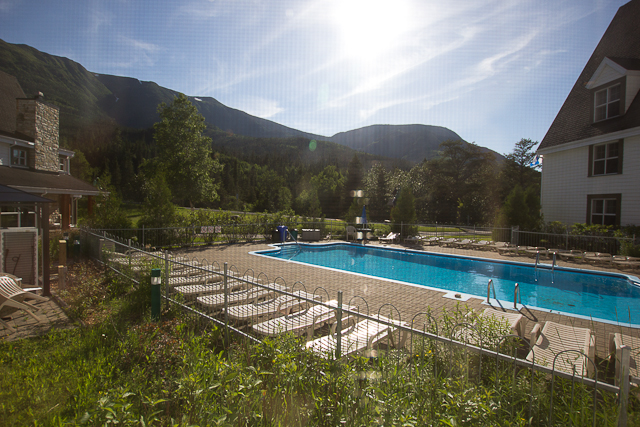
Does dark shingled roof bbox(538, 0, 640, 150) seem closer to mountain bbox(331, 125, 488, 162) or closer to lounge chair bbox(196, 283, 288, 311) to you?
lounge chair bbox(196, 283, 288, 311)

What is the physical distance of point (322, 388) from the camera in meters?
2.75

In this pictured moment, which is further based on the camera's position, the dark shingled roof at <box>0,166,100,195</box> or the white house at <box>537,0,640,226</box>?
the white house at <box>537,0,640,226</box>

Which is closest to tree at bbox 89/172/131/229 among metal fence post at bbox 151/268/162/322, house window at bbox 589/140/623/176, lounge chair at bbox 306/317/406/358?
metal fence post at bbox 151/268/162/322

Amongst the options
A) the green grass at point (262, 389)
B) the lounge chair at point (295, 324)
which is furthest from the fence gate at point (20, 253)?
the lounge chair at point (295, 324)

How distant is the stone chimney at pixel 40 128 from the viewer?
14.6 meters

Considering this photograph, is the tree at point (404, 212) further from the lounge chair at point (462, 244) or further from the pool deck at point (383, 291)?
the pool deck at point (383, 291)

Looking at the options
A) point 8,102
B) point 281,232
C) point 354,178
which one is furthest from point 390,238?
point 354,178

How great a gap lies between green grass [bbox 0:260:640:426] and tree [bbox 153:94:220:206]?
107ft

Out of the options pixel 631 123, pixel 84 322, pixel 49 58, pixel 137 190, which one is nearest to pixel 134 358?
pixel 84 322

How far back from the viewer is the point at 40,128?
15.0 meters

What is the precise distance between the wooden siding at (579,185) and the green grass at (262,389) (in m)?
14.7

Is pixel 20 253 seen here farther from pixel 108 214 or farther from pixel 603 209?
pixel 603 209

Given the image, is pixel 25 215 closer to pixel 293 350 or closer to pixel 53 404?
pixel 53 404

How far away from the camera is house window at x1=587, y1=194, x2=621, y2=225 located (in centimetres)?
1326
